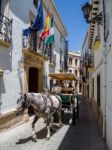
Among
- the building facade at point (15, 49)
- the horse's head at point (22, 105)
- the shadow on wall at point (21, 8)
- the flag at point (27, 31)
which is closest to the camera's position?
the horse's head at point (22, 105)

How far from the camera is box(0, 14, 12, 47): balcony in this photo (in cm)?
1056

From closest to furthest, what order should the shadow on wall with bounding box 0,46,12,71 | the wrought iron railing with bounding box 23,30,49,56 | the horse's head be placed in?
the horse's head, the shadow on wall with bounding box 0,46,12,71, the wrought iron railing with bounding box 23,30,49,56

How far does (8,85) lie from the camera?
11367mm

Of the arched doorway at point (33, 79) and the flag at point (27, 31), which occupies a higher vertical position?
the flag at point (27, 31)

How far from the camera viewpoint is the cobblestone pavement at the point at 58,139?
820cm

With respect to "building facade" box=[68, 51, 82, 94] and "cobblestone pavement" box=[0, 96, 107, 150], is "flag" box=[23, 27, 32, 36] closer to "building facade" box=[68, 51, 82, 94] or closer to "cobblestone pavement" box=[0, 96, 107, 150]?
"cobblestone pavement" box=[0, 96, 107, 150]

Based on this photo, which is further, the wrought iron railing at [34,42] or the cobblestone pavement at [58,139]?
the wrought iron railing at [34,42]

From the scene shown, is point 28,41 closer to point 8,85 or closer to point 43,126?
point 8,85

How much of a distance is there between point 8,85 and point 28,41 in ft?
11.7

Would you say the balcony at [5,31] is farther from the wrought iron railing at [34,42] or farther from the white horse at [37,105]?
the white horse at [37,105]

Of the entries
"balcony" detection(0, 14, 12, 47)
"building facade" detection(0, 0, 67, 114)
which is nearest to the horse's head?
"building facade" detection(0, 0, 67, 114)

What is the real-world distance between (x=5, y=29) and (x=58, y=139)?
4.83 metres

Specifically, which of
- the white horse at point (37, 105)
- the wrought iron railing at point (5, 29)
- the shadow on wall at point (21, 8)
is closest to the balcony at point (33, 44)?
the shadow on wall at point (21, 8)

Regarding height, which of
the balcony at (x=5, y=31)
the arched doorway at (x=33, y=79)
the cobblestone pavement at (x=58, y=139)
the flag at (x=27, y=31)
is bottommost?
the cobblestone pavement at (x=58, y=139)
